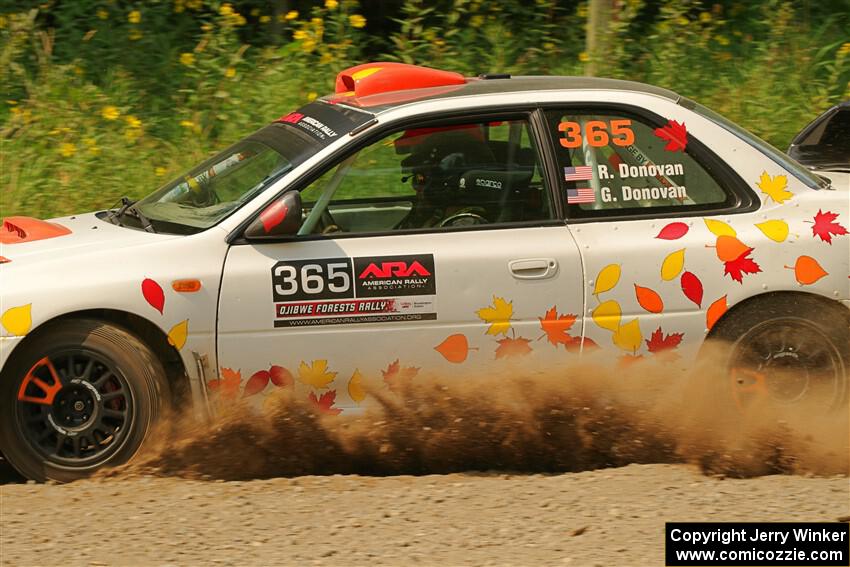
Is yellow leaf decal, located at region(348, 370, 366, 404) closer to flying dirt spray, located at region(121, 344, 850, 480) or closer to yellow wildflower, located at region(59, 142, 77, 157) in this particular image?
flying dirt spray, located at region(121, 344, 850, 480)

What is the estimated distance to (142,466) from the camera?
5.18 m

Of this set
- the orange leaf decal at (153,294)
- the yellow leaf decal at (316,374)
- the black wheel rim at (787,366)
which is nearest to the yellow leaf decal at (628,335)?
the black wheel rim at (787,366)

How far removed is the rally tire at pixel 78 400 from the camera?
5.03 metres

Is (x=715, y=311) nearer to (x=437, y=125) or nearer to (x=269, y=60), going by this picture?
(x=437, y=125)

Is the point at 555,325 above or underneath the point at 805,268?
underneath

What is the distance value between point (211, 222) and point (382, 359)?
940 mm

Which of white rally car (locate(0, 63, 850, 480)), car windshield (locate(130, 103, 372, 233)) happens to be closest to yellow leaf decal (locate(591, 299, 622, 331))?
white rally car (locate(0, 63, 850, 480))

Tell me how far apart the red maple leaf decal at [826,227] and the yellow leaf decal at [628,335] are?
0.88 metres

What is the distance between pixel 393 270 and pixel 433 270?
0.17 meters

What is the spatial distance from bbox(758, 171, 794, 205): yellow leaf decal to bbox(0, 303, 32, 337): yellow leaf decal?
3171mm

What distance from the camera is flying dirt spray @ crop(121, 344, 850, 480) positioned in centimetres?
526

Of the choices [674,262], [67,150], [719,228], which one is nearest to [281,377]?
[674,262]

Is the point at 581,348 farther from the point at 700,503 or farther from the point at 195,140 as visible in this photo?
the point at 195,140

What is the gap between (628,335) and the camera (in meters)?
5.31
